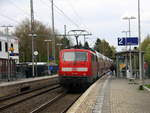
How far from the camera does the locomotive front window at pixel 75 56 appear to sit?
23562mm

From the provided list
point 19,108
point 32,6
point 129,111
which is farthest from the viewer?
point 32,6

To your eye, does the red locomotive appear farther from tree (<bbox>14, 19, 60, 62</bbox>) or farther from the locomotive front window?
tree (<bbox>14, 19, 60, 62</bbox>)

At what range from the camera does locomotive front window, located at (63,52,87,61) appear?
23.6 meters

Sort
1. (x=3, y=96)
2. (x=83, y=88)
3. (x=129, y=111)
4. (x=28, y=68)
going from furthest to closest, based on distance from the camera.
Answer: (x=28, y=68) < (x=83, y=88) < (x=3, y=96) < (x=129, y=111)

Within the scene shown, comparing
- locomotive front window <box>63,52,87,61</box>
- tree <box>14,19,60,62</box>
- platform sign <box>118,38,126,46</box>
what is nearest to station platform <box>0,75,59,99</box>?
locomotive front window <box>63,52,87,61</box>

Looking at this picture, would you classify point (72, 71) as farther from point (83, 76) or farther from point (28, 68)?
point (28, 68)

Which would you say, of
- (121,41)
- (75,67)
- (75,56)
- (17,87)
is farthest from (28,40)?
(75,67)

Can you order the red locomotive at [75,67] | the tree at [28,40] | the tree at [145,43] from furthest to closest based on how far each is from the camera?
1. the tree at [145,43]
2. the tree at [28,40]
3. the red locomotive at [75,67]

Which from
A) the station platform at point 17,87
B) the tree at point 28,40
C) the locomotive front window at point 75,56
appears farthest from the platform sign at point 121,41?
the tree at point 28,40

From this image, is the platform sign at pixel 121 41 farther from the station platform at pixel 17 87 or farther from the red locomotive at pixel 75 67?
the red locomotive at pixel 75 67

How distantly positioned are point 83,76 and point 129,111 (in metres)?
11.1

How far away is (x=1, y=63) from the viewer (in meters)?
32.4

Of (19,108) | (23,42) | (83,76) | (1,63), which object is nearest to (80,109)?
(19,108)

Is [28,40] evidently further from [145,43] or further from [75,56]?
[75,56]
